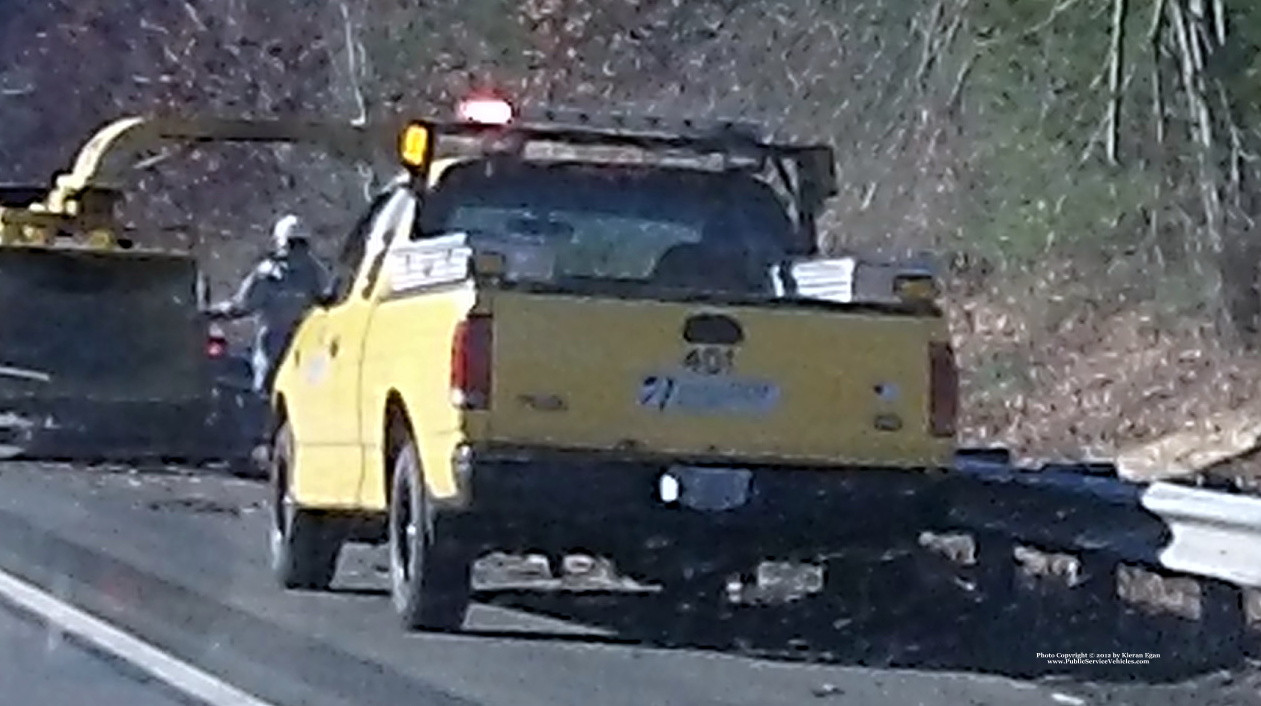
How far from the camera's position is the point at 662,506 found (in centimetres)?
1181

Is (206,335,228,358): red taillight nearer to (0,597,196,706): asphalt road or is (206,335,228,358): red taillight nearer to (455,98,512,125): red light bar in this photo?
(455,98,512,125): red light bar

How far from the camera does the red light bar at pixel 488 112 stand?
13453mm

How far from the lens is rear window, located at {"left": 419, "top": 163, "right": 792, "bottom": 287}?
13.2 meters

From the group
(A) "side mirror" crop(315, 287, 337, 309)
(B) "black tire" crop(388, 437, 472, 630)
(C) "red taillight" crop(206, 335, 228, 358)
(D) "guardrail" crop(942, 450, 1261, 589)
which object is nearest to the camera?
(D) "guardrail" crop(942, 450, 1261, 589)

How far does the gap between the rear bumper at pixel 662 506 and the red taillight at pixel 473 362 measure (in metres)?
0.22

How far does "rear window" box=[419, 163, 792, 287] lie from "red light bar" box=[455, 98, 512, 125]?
30 centimetres

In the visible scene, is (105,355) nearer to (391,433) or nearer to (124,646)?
(391,433)

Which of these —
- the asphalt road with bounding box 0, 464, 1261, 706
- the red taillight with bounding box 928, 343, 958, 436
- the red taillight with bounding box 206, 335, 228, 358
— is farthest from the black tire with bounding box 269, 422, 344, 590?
the red taillight with bounding box 206, 335, 228, 358

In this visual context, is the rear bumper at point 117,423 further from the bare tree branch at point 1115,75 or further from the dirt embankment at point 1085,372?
the bare tree branch at point 1115,75

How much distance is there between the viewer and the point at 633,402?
468 inches

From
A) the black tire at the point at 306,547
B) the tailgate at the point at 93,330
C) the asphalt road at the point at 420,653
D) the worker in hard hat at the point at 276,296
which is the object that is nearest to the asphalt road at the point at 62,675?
the asphalt road at the point at 420,653

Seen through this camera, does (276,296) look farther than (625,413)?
Yes

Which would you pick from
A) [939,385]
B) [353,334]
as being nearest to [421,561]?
[353,334]

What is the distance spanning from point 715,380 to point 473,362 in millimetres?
902
